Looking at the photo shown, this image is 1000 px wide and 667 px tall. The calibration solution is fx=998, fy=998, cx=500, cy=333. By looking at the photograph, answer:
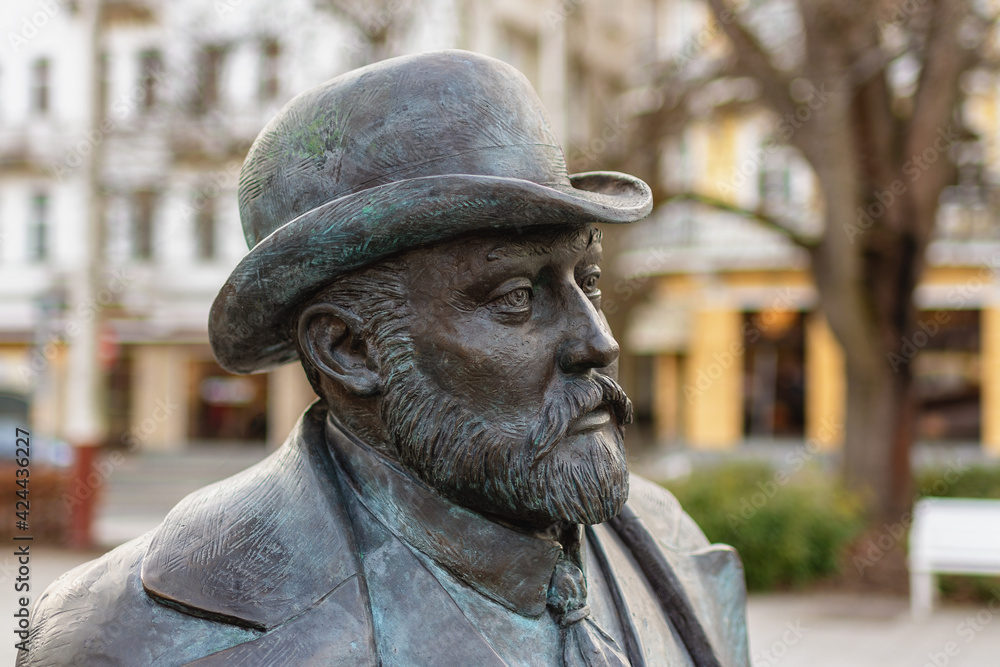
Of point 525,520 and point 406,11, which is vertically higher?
point 406,11

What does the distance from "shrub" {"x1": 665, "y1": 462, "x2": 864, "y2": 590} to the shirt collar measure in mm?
7166

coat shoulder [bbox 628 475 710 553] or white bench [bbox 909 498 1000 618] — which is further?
white bench [bbox 909 498 1000 618]

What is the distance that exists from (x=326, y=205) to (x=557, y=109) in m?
9.40

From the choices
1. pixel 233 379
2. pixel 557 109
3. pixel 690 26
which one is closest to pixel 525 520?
pixel 557 109

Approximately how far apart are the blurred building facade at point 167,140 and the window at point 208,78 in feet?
0.08

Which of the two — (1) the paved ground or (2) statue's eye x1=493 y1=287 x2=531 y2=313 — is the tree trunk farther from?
(2) statue's eye x1=493 y1=287 x2=531 y2=313

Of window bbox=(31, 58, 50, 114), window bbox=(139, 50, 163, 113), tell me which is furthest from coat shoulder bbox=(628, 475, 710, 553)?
window bbox=(31, 58, 50, 114)

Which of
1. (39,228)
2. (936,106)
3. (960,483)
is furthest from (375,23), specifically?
(39,228)

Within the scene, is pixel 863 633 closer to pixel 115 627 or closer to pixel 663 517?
pixel 663 517

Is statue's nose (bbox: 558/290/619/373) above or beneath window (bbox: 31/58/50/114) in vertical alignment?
beneath

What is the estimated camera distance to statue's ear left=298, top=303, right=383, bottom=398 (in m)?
1.58

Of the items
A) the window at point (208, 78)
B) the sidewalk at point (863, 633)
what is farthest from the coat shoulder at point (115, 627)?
the window at point (208, 78)

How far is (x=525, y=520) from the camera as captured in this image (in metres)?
1.61

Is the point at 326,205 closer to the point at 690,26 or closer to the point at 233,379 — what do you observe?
the point at 690,26
